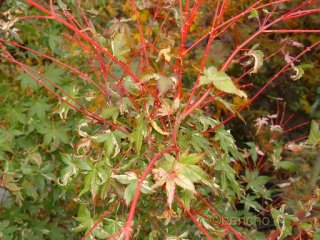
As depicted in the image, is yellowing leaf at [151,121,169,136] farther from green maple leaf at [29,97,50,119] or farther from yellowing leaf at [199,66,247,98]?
green maple leaf at [29,97,50,119]

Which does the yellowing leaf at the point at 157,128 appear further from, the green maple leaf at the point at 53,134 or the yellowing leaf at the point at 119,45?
the green maple leaf at the point at 53,134

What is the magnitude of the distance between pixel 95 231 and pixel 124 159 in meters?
0.24

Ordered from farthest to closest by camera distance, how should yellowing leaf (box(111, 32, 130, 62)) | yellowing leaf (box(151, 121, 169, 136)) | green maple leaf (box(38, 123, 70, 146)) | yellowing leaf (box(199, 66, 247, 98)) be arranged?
green maple leaf (box(38, 123, 70, 146)) < yellowing leaf (box(111, 32, 130, 62)) < yellowing leaf (box(151, 121, 169, 136)) < yellowing leaf (box(199, 66, 247, 98))

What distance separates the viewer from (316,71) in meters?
3.67

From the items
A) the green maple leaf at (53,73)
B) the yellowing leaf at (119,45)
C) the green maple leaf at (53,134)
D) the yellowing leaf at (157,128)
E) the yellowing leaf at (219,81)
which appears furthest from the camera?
the green maple leaf at (53,73)

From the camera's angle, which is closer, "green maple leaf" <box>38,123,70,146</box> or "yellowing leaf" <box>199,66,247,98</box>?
"yellowing leaf" <box>199,66,247,98</box>

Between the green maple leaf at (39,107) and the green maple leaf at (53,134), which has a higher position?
the green maple leaf at (39,107)

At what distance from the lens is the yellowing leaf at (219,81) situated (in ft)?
3.97

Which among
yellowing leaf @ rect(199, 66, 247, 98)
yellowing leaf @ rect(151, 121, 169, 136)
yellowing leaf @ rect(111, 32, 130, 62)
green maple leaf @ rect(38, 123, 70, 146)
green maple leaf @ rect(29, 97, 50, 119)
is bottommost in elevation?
green maple leaf @ rect(38, 123, 70, 146)

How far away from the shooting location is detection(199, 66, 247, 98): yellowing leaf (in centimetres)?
121

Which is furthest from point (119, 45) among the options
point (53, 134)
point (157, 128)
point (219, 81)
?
point (53, 134)

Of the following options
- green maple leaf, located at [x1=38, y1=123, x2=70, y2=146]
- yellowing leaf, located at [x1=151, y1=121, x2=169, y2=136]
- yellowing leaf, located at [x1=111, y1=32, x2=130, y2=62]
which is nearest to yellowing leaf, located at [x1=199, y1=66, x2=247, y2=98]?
yellowing leaf, located at [x1=151, y1=121, x2=169, y2=136]

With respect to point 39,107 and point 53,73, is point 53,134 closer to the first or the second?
point 39,107

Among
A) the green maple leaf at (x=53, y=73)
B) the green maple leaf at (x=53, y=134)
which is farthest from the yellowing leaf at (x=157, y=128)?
the green maple leaf at (x=53, y=73)
